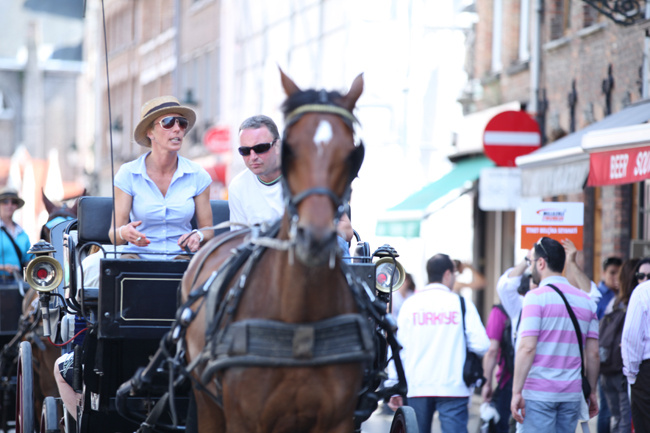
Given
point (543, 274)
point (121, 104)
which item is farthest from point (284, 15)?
point (543, 274)

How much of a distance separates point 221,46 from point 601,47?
22.4 meters

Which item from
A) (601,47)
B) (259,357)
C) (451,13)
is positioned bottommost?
(259,357)

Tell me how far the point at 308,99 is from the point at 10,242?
8071 millimetres

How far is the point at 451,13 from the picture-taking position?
25781 mm

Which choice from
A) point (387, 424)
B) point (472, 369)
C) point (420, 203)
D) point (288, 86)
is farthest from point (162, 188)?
point (420, 203)

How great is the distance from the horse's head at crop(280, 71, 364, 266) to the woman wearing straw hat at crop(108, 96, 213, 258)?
7.94ft

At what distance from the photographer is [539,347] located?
328 inches

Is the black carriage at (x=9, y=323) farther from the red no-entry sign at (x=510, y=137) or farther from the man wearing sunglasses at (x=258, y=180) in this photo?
the red no-entry sign at (x=510, y=137)

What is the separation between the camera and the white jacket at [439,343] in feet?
31.1

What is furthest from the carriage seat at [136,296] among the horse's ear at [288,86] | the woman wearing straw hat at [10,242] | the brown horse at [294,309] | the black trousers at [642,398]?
the woman wearing straw hat at [10,242]

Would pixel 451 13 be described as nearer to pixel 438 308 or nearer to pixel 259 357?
pixel 438 308

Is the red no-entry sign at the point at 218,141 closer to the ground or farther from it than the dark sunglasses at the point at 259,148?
farther from it

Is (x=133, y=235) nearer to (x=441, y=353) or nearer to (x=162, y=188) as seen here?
(x=162, y=188)

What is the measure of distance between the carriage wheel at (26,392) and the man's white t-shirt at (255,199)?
242 cm
